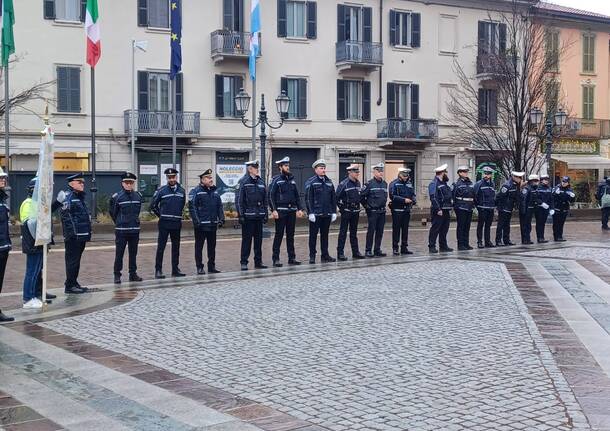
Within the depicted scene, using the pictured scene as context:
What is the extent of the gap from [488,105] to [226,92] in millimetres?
14067

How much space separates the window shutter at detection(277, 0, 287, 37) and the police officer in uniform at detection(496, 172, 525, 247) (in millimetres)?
19153

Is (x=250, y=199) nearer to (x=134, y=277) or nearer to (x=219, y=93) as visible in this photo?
(x=134, y=277)

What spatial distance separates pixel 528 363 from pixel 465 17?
37.1 m

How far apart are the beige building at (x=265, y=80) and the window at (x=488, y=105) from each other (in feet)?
4.25

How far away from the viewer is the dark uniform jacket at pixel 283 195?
1619 cm

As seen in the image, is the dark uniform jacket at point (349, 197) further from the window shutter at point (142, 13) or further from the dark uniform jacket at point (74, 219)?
the window shutter at point (142, 13)

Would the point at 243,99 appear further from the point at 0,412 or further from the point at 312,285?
the point at 0,412

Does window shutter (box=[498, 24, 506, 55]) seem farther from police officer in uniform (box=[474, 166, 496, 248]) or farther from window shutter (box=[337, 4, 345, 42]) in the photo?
police officer in uniform (box=[474, 166, 496, 248])

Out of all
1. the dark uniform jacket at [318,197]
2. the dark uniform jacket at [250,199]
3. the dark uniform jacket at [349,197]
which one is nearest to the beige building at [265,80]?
the dark uniform jacket at [349,197]

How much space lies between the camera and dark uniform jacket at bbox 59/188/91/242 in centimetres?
1204

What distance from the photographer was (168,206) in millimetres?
14453

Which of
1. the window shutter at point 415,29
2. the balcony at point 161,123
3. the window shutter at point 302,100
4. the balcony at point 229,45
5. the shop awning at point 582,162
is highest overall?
the window shutter at point 415,29

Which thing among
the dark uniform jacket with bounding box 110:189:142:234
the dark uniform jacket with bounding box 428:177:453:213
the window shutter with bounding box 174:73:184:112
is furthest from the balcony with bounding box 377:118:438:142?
the dark uniform jacket with bounding box 110:189:142:234

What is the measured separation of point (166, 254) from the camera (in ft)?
61.3
